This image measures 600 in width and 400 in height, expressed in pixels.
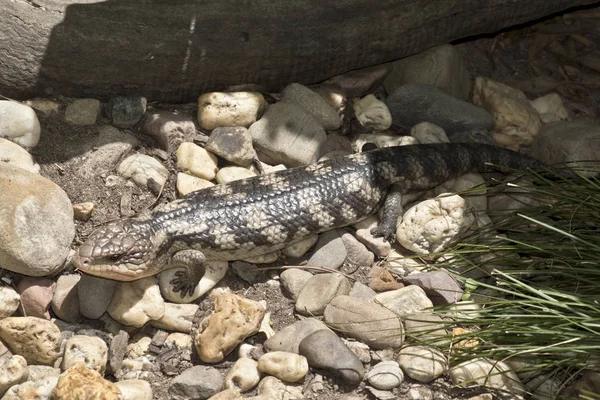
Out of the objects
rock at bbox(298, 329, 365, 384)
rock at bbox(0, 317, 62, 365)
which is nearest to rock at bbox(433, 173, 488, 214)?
rock at bbox(298, 329, 365, 384)

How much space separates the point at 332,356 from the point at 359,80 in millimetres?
2518

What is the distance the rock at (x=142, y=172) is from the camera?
5.14 metres

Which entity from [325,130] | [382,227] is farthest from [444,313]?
[325,130]

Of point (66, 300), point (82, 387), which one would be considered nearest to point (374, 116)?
point (66, 300)

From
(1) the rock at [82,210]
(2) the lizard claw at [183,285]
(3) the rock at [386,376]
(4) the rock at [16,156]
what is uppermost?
(4) the rock at [16,156]

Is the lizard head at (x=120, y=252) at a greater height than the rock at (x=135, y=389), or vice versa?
the lizard head at (x=120, y=252)

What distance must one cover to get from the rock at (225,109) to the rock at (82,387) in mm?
2124

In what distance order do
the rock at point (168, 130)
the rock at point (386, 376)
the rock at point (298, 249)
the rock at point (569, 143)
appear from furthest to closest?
the rock at point (569, 143) → the rock at point (168, 130) → the rock at point (298, 249) → the rock at point (386, 376)

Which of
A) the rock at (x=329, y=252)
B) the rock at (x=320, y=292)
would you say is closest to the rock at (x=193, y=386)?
the rock at (x=320, y=292)

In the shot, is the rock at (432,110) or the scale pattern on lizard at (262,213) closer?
the scale pattern on lizard at (262,213)

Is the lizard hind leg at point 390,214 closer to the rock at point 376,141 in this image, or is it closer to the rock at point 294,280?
the rock at point 376,141

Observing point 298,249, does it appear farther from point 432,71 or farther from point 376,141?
point 432,71

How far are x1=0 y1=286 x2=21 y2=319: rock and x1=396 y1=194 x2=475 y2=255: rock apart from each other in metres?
2.37

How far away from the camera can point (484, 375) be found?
168 inches
